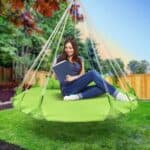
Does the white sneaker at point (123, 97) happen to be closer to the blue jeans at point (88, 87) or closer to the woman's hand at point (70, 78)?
the blue jeans at point (88, 87)

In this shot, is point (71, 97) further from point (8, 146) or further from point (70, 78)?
point (8, 146)

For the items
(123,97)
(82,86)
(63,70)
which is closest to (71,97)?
(82,86)

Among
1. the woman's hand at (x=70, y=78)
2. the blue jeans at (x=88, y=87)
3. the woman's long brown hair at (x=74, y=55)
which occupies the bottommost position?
the blue jeans at (x=88, y=87)

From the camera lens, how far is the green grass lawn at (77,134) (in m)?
5.28

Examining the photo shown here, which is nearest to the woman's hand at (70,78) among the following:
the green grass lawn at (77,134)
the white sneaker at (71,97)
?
the white sneaker at (71,97)

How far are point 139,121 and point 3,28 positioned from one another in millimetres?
7501

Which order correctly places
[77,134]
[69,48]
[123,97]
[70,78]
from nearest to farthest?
[123,97], [70,78], [69,48], [77,134]

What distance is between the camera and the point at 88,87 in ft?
18.2

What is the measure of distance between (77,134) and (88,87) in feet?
2.74

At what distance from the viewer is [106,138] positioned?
224 inches

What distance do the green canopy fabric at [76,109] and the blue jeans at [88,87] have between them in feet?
0.44

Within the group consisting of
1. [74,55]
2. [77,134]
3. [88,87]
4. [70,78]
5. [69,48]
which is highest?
[69,48]

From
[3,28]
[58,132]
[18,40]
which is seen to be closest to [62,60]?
[58,132]

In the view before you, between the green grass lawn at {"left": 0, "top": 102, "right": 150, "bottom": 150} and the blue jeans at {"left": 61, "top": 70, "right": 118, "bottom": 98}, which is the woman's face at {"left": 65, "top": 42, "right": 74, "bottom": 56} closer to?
the blue jeans at {"left": 61, "top": 70, "right": 118, "bottom": 98}
